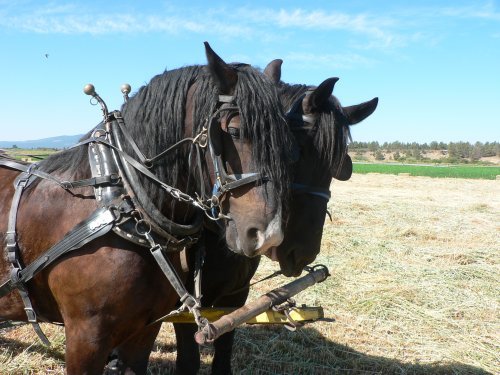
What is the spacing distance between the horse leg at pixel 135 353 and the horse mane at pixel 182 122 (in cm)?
84

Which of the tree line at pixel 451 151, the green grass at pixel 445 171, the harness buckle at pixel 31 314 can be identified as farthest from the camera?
the tree line at pixel 451 151

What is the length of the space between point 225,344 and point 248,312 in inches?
53.0

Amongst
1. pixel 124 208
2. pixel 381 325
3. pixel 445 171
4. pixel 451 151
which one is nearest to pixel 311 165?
pixel 124 208

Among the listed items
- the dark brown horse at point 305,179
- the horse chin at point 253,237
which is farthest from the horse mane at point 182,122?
the dark brown horse at point 305,179

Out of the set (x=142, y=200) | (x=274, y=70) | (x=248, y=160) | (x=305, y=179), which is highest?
(x=274, y=70)

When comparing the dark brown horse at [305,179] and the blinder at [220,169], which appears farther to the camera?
the dark brown horse at [305,179]

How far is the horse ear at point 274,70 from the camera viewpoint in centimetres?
287

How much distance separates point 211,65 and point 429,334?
150 inches

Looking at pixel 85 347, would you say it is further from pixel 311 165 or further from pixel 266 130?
pixel 311 165

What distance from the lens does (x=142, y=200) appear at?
1.98m

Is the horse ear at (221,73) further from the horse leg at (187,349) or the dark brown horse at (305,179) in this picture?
the horse leg at (187,349)

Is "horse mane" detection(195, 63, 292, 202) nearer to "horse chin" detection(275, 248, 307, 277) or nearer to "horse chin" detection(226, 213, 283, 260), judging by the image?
"horse chin" detection(226, 213, 283, 260)

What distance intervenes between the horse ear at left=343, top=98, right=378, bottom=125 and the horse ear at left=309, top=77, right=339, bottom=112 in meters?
0.32

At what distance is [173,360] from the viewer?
152 inches
